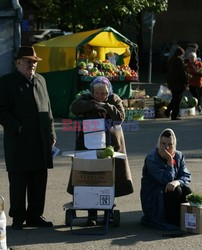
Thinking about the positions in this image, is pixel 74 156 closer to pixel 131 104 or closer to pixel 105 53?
pixel 131 104

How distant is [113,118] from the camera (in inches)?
345

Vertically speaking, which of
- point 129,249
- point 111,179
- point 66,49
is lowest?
point 129,249

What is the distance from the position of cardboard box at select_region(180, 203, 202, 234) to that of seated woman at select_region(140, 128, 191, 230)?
0.50 feet

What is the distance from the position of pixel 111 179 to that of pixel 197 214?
96 cm

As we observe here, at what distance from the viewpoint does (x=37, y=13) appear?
1433 inches

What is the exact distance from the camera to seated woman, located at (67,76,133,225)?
8734 mm

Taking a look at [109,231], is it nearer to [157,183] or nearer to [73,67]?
[157,183]

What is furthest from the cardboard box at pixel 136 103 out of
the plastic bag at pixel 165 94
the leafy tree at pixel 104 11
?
the leafy tree at pixel 104 11

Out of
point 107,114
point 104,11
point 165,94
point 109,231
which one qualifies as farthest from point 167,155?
point 104,11

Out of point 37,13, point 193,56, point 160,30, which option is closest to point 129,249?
point 193,56

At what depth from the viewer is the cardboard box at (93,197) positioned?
8.63 metres

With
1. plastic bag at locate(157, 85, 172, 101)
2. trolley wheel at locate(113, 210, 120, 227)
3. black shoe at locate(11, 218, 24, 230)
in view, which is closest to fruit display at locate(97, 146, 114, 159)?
trolley wheel at locate(113, 210, 120, 227)

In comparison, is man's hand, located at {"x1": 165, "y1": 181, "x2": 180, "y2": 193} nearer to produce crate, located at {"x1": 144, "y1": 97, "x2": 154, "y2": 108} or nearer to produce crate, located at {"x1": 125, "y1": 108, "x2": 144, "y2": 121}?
produce crate, located at {"x1": 125, "y1": 108, "x2": 144, "y2": 121}

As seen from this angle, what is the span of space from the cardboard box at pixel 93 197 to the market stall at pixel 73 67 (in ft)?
33.7
